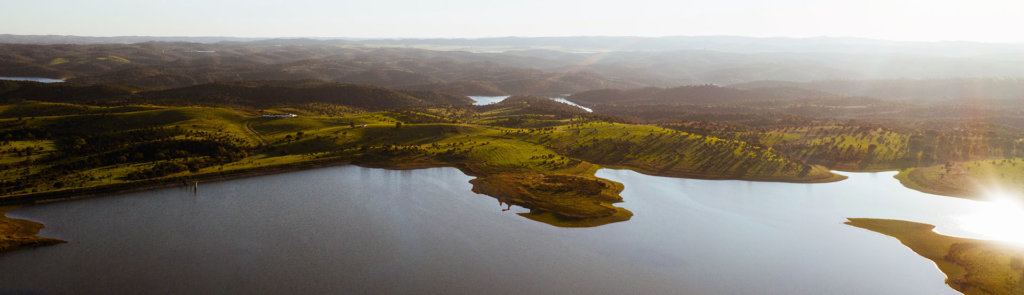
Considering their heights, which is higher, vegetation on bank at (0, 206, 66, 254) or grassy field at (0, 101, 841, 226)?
grassy field at (0, 101, 841, 226)

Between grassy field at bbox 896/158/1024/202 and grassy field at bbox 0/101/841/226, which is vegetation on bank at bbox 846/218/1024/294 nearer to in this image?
grassy field at bbox 896/158/1024/202

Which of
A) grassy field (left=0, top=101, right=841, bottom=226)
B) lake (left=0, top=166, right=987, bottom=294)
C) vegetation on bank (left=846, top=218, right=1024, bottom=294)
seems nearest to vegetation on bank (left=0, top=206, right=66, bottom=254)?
lake (left=0, top=166, right=987, bottom=294)

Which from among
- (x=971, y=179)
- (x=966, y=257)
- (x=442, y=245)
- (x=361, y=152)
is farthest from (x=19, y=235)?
(x=971, y=179)

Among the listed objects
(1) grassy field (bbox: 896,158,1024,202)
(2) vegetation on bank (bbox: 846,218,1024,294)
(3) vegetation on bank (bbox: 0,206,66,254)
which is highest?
(1) grassy field (bbox: 896,158,1024,202)

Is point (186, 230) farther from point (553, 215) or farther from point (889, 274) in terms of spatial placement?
point (889, 274)

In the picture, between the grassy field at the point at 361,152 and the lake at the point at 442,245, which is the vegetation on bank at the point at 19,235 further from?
the grassy field at the point at 361,152

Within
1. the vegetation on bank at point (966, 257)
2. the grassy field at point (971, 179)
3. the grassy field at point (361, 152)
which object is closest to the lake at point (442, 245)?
the vegetation on bank at point (966, 257)
